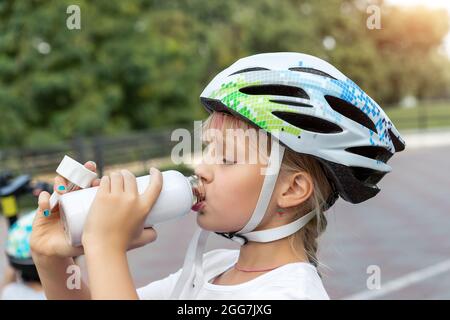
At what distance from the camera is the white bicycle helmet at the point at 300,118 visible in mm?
1722

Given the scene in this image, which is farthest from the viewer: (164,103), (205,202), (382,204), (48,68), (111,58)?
(164,103)

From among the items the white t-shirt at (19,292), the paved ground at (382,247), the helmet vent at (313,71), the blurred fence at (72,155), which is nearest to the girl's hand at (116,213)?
the helmet vent at (313,71)

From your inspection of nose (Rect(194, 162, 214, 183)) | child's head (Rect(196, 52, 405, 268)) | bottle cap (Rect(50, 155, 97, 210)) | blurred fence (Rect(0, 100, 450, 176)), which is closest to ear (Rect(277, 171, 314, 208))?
child's head (Rect(196, 52, 405, 268))

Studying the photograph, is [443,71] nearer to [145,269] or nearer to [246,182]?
[145,269]

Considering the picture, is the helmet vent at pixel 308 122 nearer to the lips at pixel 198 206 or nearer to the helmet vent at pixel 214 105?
the helmet vent at pixel 214 105

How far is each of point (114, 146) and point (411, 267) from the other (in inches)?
344

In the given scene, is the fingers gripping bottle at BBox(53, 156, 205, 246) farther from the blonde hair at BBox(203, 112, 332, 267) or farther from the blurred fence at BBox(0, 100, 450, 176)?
the blurred fence at BBox(0, 100, 450, 176)

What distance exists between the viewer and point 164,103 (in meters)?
21.9

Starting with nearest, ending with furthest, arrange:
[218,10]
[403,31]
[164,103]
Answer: [164,103]
[218,10]
[403,31]

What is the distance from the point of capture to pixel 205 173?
5.59ft

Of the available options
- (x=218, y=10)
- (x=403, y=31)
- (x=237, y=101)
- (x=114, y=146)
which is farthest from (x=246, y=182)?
(x=403, y=31)

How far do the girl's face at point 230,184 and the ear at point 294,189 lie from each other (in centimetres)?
9

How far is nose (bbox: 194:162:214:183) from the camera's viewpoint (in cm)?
170
